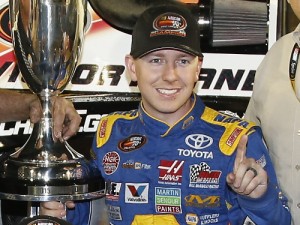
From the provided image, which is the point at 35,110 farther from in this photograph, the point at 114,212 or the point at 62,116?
the point at 114,212

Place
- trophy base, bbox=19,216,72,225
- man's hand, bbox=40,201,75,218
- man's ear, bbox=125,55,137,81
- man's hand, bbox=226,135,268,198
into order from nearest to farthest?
trophy base, bbox=19,216,72,225 < man's hand, bbox=226,135,268,198 < man's hand, bbox=40,201,75,218 < man's ear, bbox=125,55,137,81

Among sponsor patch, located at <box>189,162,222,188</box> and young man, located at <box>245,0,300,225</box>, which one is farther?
young man, located at <box>245,0,300,225</box>

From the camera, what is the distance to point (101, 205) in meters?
2.29

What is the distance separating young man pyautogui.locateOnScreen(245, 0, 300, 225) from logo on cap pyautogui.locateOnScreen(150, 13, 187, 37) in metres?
0.31

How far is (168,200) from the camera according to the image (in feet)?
7.02

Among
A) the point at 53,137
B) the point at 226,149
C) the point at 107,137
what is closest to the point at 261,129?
the point at 226,149

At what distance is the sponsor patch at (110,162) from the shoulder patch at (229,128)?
0.81 ft

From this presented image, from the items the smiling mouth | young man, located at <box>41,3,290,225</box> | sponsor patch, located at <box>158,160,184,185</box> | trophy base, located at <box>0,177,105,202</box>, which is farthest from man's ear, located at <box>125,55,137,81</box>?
trophy base, located at <box>0,177,105,202</box>

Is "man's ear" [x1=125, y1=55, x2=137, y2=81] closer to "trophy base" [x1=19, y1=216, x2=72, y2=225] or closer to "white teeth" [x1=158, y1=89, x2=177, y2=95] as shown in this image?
"white teeth" [x1=158, y1=89, x2=177, y2=95]

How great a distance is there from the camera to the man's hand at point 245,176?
1.91 metres

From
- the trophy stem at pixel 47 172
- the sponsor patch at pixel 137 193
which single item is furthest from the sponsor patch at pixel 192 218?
the trophy stem at pixel 47 172

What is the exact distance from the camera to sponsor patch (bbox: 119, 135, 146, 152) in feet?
7.29

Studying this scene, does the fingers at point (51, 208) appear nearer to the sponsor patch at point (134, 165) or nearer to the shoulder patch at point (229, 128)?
the sponsor patch at point (134, 165)

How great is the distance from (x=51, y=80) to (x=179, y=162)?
38cm
